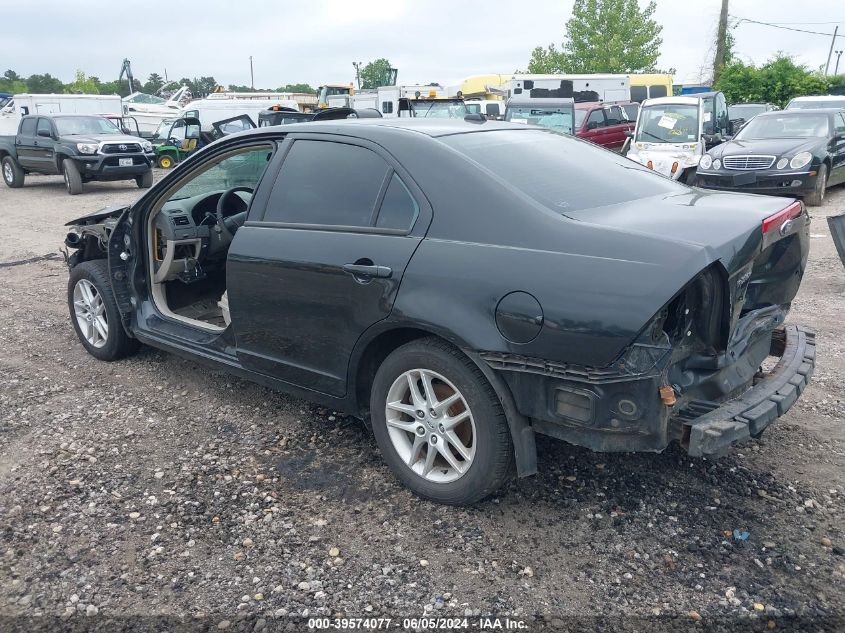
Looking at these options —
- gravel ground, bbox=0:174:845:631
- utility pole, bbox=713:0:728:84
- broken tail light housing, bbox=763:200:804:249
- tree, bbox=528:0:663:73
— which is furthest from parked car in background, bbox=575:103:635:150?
tree, bbox=528:0:663:73

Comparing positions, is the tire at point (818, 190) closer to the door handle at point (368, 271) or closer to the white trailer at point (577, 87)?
the door handle at point (368, 271)

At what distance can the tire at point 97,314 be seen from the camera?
4.85 metres

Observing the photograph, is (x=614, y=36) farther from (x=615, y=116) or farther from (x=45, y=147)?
(x=45, y=147)

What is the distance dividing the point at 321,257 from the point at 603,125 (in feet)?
51.5

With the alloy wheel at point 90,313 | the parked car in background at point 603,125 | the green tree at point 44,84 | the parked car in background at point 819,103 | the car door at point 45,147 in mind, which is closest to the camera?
the alloy wheel at point 90,313

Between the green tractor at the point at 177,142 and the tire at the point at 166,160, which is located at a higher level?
the green tractor at the point at 177,142

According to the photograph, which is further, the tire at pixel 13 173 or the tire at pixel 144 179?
the tire at pixel 13 173

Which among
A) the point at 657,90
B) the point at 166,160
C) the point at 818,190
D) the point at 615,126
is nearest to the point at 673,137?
the point at 818,190

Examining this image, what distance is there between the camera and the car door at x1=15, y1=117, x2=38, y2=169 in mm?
16875

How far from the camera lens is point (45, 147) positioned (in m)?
16.4

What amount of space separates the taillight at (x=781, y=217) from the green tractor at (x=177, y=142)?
19558 mm

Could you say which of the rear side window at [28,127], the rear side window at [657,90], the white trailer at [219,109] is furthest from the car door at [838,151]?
the white trailer at [219,109]

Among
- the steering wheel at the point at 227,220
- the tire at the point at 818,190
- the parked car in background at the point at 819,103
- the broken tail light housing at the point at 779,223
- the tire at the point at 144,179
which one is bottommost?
the tire at the point at 144,179

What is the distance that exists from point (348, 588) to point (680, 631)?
1.19 meters
